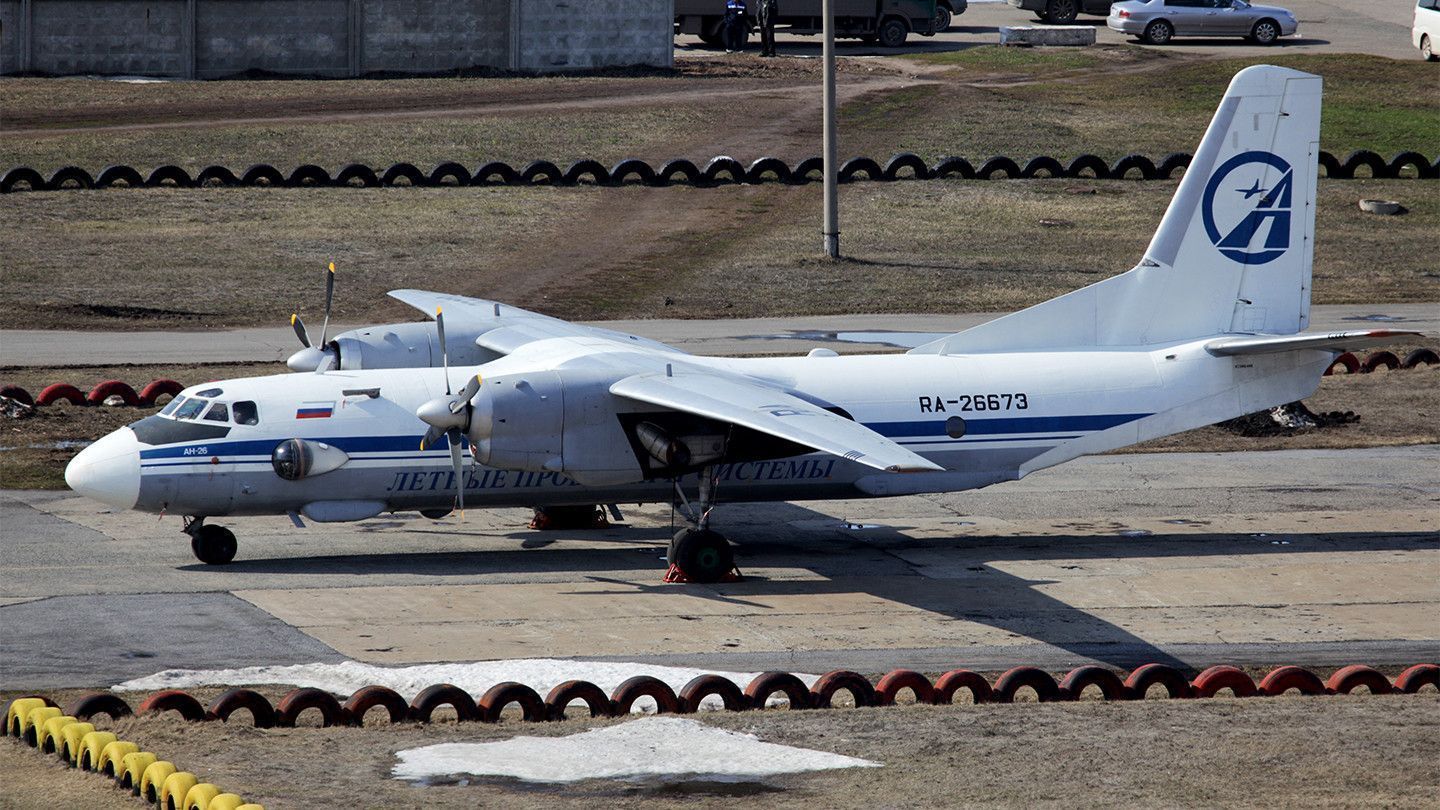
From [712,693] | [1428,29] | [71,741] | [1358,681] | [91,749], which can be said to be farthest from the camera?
[1428,29]

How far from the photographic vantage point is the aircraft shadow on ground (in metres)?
23.3

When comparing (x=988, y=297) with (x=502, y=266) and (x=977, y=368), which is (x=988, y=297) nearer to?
(x=502, y=266)

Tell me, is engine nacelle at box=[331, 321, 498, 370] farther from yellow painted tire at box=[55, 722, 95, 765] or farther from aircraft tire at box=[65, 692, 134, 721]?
yellow painted tire at box=[55, 722, 95, 765]

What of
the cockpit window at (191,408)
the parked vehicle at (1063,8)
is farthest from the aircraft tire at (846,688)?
the parked vehicle at (1063,8)

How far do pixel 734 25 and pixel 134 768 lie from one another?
2535 inches

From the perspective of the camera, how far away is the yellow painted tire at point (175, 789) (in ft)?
46.9

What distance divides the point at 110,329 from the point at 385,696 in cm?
2634

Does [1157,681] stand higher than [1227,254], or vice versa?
[1227,254]

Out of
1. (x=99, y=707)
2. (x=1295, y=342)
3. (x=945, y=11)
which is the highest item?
(x=945, y=11)

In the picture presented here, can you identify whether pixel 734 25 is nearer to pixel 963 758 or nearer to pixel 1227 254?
pixel 1227 254

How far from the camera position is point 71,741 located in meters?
16.2

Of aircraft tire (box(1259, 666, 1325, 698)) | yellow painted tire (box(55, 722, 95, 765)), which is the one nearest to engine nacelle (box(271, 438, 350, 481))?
yellow painted tire (box(55, 722, 95, 765))

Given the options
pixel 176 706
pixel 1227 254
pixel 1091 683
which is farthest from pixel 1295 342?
pixel 176 706

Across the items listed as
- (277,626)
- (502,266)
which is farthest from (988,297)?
(277,626)
